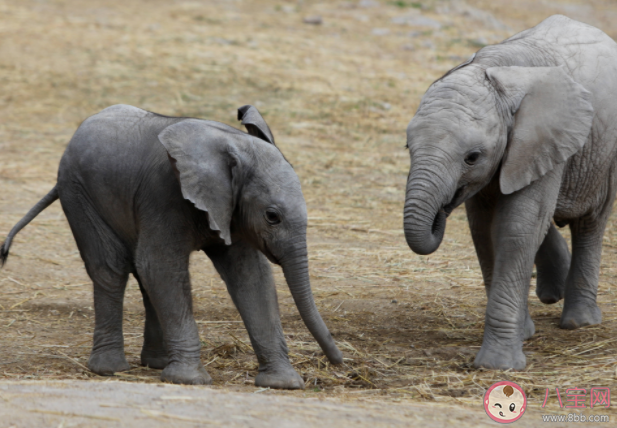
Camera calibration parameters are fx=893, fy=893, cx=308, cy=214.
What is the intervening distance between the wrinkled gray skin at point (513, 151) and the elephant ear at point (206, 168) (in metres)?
1.12

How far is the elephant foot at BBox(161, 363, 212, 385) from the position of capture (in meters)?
4.97

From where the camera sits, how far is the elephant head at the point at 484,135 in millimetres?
5238

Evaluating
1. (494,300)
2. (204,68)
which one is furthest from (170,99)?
(494,300)

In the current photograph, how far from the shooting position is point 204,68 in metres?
15.5

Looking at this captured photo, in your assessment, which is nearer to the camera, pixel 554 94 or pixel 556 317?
pixel 554 94

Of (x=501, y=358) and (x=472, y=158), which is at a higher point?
(x=472, y=158)

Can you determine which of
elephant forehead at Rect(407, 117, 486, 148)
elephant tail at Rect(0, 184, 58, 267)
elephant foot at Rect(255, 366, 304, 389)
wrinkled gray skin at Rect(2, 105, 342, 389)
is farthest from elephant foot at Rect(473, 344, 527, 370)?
elephant tail at Rect(0, 184, 58, 267)

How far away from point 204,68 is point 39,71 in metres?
2.74

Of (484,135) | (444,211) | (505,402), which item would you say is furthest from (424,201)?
(505,402)

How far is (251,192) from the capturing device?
4766 mm

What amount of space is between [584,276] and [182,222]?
3.30 m

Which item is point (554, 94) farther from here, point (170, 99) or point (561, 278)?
point (170, 99)

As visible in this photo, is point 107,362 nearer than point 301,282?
No

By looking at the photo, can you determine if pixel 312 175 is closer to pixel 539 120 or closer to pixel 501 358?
pixel 539 120
